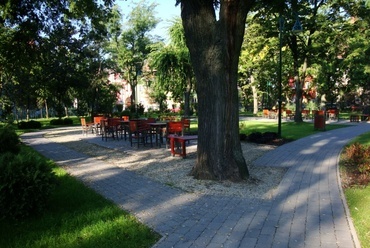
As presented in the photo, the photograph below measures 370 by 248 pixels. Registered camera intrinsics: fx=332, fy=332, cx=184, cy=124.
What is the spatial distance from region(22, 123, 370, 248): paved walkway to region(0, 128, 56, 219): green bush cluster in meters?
1.36

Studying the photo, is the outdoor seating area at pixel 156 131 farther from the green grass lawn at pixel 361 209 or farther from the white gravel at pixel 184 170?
the green grass lawn at pixel 361 209

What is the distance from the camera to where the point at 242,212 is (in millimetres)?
5246

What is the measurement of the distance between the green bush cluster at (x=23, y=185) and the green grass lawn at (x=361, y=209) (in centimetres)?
444

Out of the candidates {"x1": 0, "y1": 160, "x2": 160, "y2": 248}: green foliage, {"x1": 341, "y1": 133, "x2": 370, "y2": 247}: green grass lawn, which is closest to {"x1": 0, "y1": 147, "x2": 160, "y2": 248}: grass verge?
{"x1": 0, "y1": 160, "x2": 160, "y2": 248}: green foliage

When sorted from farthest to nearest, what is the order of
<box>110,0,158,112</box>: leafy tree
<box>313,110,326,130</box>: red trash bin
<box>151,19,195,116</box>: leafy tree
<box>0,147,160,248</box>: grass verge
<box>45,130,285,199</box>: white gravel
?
1. <box>110,0,158,112</box>: leafy tree
2. <box>151,19,195,116</box>: leafy tree
3. <box>313,110,326,130</box>: red trash bin
4. <box>45,130,285,199</box>: white gravel
5. <box>0,147,160,248</box>: grass verge

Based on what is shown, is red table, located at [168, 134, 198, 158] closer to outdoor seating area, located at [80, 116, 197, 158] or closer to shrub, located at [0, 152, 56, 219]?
outdoor seating area, located at [80, 116, 197, 158]

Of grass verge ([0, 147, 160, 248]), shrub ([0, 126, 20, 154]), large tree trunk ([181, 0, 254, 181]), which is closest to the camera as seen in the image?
grass verge ([0, 147, 160, 248])

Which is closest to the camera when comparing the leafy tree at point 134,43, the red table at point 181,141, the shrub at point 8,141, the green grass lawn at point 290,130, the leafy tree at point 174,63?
the shrub at point 8,141

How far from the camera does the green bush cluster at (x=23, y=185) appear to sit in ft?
15.5

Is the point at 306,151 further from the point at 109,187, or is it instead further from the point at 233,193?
the point at 109,187

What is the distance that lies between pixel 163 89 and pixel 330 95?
24991 millimetres

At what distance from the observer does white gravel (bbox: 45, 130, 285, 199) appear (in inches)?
259

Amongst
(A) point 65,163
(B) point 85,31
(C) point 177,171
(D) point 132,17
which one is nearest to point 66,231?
(C) point 177,171

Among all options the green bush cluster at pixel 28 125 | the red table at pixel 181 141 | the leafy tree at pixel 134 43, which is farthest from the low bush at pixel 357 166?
the leafy tree at pixel 134 43
